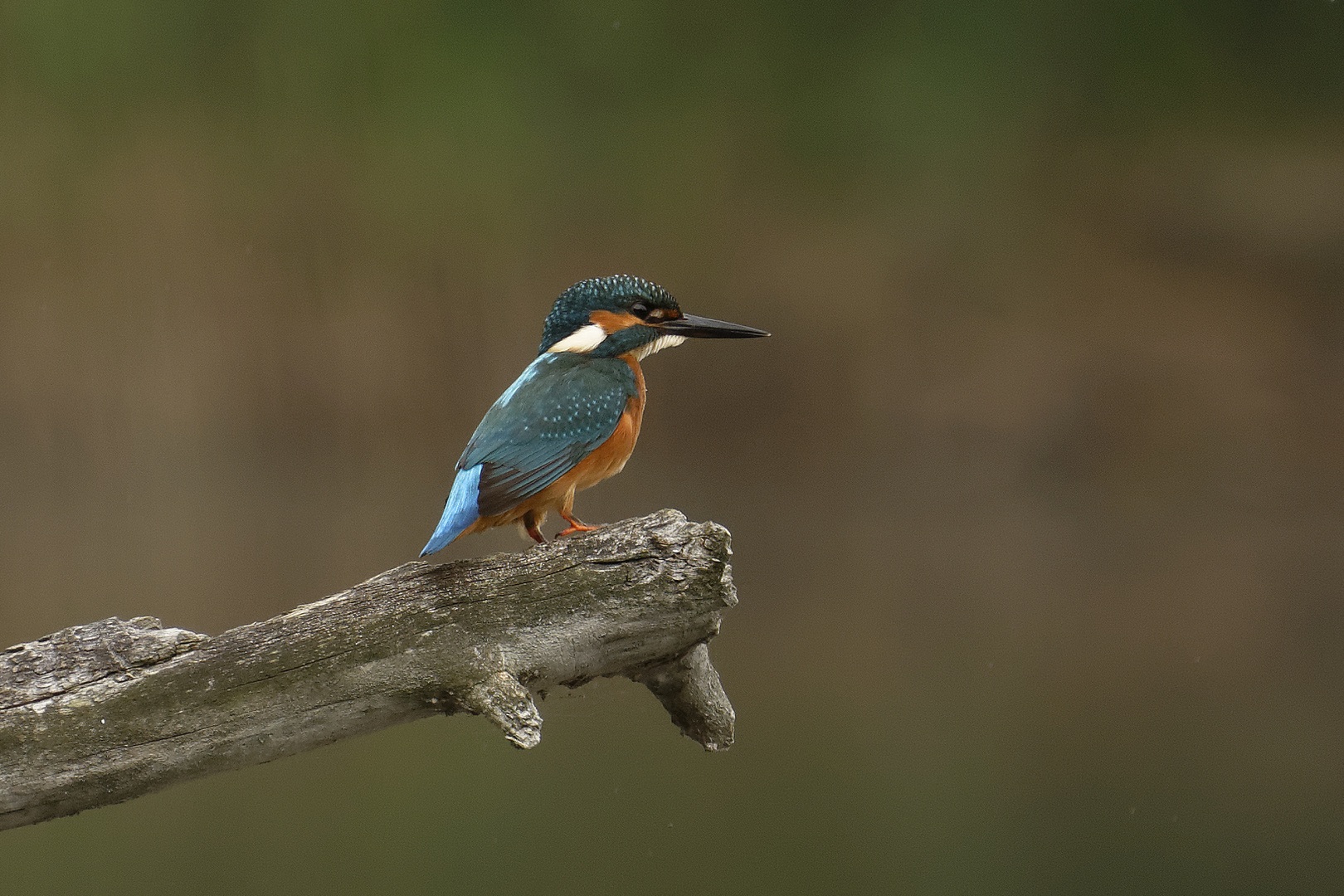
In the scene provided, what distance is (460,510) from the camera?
186cm

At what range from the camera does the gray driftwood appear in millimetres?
1552

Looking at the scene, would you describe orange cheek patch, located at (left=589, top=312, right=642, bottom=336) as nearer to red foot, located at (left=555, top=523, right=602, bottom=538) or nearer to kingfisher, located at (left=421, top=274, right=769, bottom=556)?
kingfisher, located at (left=421, top=274, right=769, bottom=556)

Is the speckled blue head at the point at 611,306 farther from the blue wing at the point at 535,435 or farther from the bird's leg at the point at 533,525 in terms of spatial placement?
the bird's leg at the point at 533,525

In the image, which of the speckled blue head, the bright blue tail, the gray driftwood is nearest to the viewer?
the gray driftwood

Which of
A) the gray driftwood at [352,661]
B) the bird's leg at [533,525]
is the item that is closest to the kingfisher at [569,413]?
the bird's leg at [533,525]

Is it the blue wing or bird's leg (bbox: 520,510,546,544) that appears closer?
the blue wing

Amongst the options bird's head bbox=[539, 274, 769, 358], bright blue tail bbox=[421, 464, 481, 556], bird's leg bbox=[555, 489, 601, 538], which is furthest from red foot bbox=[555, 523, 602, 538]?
bird's head bbox=[539, 274, 769, 358]

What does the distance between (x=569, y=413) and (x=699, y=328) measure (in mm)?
384

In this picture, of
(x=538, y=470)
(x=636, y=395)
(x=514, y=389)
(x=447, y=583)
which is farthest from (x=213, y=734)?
(x=636, y=395)

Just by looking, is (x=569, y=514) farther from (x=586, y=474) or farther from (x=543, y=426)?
(x=543, y=426)

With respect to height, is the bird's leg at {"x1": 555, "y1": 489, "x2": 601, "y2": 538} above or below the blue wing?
below

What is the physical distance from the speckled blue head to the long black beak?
0.12 ft

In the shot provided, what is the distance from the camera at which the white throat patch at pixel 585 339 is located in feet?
7.16

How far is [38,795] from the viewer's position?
154 centimetres
